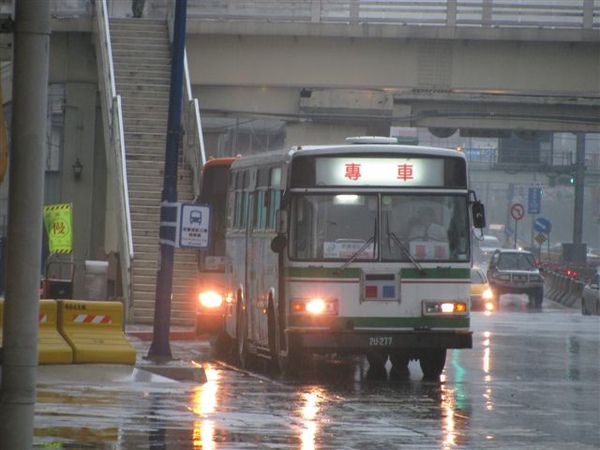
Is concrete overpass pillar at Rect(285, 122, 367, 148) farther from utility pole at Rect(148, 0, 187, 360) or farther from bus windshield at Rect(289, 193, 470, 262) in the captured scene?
bus windshield at Rect(289, 193, 470, 262)

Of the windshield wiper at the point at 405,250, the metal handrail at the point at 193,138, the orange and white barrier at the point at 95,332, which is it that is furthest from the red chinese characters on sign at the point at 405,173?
the metal handrail at the point at 193,138

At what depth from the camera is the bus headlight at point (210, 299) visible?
2473 centimetres

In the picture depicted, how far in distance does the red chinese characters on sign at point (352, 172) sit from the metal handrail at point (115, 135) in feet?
36.9

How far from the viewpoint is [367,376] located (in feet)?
→ 66.5

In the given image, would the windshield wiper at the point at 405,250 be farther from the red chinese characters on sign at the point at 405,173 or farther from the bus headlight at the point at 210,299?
the bus headlight at the point at 210,299

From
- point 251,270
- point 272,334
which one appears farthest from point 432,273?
point 251,270

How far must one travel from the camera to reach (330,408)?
15.6 m

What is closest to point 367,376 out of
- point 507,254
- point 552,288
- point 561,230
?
point 507,254

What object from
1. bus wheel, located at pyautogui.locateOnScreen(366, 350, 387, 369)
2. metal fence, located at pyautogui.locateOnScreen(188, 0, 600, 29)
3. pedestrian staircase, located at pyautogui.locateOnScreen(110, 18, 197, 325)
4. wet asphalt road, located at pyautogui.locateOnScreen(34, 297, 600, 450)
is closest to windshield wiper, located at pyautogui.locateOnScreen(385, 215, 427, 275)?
wet asphalt road, located at pyautogui.locateOnScreen(34, 297, 600, 450)

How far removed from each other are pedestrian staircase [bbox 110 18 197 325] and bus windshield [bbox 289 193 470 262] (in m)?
10.9

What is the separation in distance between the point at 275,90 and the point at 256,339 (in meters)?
21.5

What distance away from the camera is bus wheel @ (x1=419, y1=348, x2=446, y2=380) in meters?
20.2

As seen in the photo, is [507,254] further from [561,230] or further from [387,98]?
[561,230]

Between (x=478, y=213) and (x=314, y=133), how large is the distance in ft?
75.4
